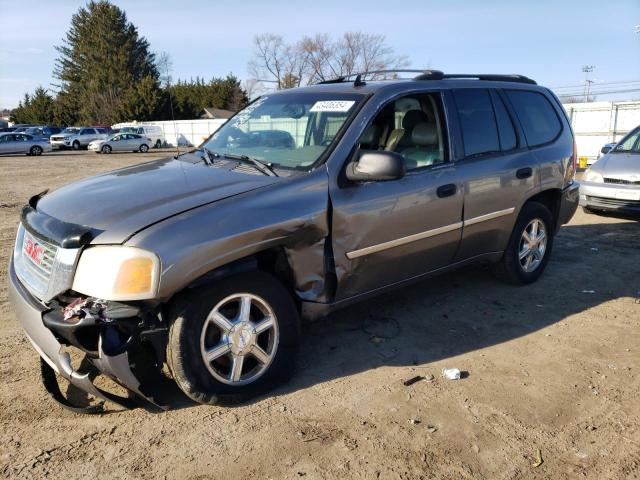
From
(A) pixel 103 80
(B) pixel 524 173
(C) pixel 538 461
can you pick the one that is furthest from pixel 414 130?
(A) pixel 103 80

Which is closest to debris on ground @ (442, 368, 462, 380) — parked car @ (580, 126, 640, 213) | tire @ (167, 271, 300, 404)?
tire @ (167, 271, 300, 404)

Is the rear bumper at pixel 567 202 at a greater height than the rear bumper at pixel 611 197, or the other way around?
the rear bumper at pixel 567 202

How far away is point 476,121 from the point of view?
4.56 m

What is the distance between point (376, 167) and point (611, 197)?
6688 mm

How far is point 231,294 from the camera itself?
304cm

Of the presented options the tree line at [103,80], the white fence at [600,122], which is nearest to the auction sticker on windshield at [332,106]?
the white fence at [600,122]

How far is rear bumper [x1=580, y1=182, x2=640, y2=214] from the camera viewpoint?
8.27 metres

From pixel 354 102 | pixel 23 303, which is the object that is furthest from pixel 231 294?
pixel 354 102

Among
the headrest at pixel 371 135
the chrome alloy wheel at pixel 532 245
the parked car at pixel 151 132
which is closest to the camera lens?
the headrest at pixel 371 135

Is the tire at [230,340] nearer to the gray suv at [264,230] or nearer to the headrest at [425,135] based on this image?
the gray suv at [264,230]

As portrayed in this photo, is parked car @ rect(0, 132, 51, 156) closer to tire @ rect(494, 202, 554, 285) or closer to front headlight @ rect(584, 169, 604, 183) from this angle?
front headlight @ rect(584, 169, 604, 183)

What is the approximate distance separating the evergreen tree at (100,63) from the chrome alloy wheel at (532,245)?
217 feet

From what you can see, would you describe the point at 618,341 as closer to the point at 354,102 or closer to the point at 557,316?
the point at 557,316

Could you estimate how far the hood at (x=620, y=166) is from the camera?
844cm
